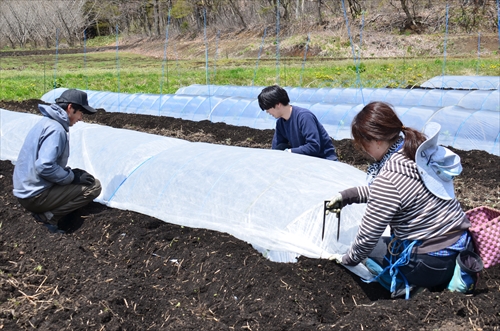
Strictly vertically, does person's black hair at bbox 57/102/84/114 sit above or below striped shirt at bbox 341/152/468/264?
above

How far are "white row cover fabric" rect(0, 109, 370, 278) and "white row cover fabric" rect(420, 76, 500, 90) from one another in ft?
38.6

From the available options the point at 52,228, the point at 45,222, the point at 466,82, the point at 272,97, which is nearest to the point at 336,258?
the point at 272,97

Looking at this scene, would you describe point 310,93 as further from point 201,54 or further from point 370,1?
point 370,1

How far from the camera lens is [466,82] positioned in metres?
15.6

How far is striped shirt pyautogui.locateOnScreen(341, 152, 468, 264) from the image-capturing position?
9.37ft

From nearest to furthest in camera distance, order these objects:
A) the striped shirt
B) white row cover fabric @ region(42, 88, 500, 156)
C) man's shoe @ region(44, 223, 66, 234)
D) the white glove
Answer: the striped shirt < the white glove < man's shoe @ region(44, 223, 66, 234) < white row cover fabric @ region(42, 88, 500, 156)

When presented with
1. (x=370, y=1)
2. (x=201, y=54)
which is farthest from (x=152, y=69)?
(x=370, y=1)

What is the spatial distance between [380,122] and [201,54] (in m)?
32.7

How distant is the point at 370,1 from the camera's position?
38562 millimetres

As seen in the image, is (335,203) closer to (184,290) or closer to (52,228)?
(184,290)

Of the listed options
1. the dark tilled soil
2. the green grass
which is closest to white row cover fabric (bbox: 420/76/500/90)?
the green grass

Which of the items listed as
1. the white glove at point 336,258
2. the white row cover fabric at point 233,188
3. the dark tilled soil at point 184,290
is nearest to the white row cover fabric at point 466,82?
the white row cover fabric at point 233,188

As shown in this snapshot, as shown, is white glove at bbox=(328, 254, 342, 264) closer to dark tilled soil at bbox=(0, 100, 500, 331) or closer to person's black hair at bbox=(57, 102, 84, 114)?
dark tilled soil at bbox=(0, 100, 500, 331)

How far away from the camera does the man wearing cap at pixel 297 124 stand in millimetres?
4730
